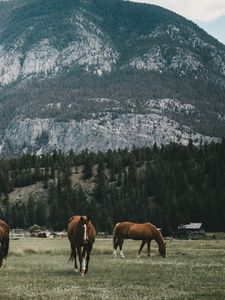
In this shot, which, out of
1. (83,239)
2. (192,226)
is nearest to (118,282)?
(83,239)

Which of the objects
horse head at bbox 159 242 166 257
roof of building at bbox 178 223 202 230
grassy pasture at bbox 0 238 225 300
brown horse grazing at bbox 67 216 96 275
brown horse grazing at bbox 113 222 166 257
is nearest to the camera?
grassy pasture at bbox 0 238 225 300

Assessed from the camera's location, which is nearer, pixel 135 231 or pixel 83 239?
pixel 83 239

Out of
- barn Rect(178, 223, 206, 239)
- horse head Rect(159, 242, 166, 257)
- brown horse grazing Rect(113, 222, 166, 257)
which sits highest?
brown horse grazing Rect(113, 222, 166, 257)

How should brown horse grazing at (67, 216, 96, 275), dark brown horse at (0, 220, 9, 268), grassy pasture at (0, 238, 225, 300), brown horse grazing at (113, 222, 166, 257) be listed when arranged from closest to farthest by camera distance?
grassy pasture at (0, 238, 225, 300), brown horse grazing at (67, 216, 96, 275), dark brown horse at (0, 220, 9, 268), brown horse grazing at (113, 222, 166, 257)

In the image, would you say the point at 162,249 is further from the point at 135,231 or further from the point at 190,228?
the point at 190,228

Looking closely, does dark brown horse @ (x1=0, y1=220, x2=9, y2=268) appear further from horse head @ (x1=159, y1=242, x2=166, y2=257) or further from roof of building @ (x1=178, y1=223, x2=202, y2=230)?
roof of building @ (x1=178, y1=223, x2=202, y2=230)

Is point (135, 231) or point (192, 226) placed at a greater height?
point (135, 231)

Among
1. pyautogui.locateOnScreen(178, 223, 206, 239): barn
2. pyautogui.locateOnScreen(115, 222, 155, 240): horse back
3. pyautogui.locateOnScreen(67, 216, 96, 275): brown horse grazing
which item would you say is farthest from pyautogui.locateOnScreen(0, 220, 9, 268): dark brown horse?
pyautogui.locateOnScreen(178, 223, 206, 239): barn

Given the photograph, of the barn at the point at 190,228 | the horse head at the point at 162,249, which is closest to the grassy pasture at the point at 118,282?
the horse head at the point at 162,249

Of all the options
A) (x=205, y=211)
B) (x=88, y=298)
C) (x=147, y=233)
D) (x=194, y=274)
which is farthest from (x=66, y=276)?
(x=205, y=211)

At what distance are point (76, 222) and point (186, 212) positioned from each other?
529ft

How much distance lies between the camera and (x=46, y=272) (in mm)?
32719

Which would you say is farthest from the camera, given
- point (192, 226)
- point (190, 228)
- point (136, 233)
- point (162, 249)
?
point (192, 226)

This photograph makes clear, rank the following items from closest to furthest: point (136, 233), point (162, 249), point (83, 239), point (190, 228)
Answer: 1. point (83, 239)
2. point (162, 249)
3. point (136, 233)
4. point (190, 228)
